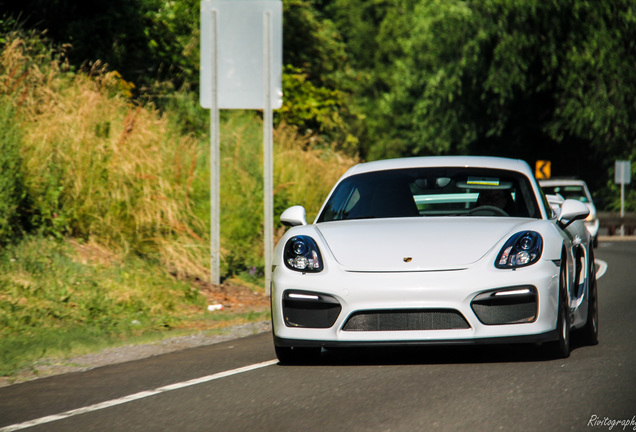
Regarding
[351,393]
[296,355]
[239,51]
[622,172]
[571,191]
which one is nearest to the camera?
[351,393]

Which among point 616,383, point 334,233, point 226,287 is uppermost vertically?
point 334,233

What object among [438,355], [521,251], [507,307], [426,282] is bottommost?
[438,355]

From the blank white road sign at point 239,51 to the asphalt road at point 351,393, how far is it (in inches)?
224

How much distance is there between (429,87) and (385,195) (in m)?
37.7

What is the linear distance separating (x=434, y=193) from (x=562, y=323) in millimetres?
1719

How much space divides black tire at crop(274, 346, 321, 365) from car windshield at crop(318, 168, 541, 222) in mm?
1049

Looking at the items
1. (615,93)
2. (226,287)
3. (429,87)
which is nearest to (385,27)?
(429,87)

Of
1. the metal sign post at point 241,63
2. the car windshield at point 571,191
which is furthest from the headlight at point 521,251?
the car windshield at point 571,191

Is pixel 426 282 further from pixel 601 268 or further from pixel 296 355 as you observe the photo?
pixel 601 268

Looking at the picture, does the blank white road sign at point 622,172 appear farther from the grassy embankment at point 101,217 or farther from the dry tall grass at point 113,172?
the dry tall grass at point 113,172

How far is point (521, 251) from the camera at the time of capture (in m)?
6.88

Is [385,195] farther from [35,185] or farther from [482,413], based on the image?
[35,185]

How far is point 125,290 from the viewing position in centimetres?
1158

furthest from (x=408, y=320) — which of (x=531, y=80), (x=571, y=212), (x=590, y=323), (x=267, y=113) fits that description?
(x=531, y=80)
